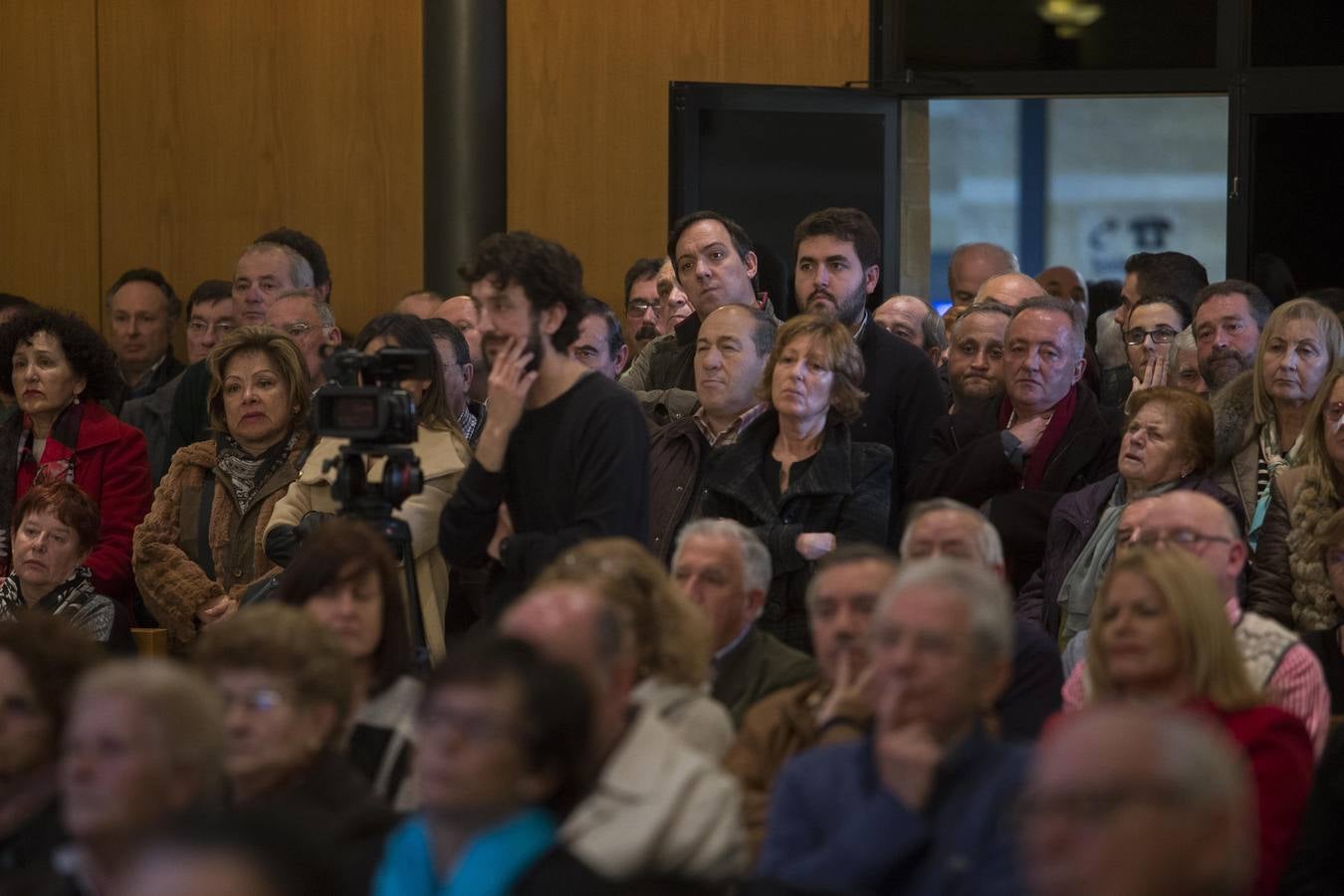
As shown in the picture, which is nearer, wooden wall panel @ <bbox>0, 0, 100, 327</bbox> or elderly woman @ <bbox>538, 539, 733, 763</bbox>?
elderly woman @ <bbox>538, 539, 733, 763</bbox>

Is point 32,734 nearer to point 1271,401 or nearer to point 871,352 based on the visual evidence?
point 871,352

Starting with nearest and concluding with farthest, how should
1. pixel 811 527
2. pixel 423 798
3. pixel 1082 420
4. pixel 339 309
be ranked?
pixel 423 798 → pixel 811 527 → pixel 1082 420 → pixel 339 309

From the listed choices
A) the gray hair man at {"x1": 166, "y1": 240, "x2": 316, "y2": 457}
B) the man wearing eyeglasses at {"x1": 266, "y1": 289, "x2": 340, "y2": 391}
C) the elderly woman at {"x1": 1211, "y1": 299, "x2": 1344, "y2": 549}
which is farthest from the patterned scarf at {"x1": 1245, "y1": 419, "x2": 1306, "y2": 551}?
the gray hair man at {"x1": 166, "y1": 240, "x2": 316, "y2": 457}

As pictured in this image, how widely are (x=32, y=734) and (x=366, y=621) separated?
547mm

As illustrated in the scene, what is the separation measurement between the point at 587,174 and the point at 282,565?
3558 millimetres

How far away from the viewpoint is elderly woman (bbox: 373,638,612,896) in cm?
247

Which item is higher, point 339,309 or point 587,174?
point 587,174

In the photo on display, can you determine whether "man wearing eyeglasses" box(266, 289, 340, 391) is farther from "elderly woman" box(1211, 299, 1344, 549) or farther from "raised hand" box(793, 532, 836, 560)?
"elderly woman" box(1211, 299, 1344, 549)

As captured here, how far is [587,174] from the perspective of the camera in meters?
7.89

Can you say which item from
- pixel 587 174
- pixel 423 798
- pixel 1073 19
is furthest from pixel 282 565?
pixel 1073 19

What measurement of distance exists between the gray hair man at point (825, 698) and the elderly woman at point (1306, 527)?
1198 mm

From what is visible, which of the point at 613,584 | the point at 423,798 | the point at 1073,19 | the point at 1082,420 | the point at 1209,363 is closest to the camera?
the point at 423,798

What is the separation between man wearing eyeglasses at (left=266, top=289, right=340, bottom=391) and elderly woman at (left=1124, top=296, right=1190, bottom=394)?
2.15 meters

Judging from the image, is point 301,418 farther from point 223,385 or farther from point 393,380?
point 393,380
